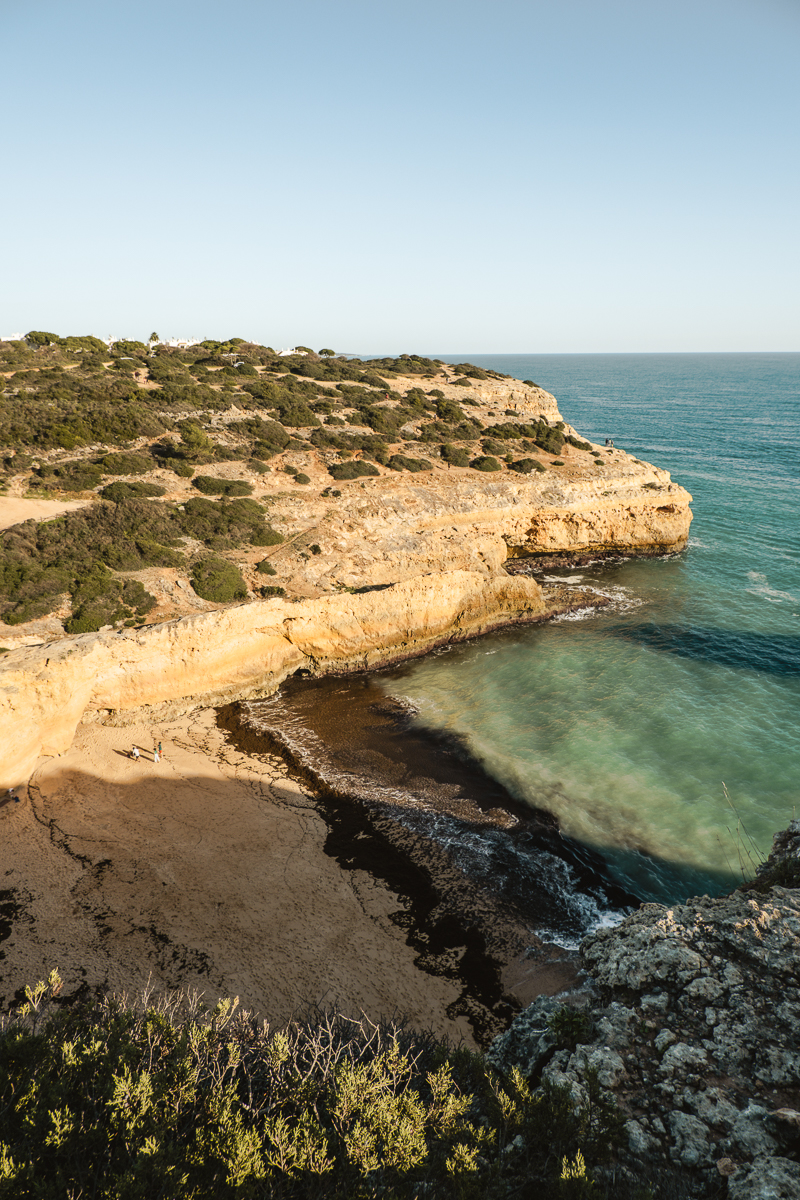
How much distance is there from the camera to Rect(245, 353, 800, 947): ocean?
15.6 m

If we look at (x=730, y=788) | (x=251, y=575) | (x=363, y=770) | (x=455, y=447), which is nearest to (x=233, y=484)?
(x=251, y=575)

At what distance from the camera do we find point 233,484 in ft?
107

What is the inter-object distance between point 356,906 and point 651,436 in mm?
71148

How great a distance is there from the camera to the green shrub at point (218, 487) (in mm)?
32031

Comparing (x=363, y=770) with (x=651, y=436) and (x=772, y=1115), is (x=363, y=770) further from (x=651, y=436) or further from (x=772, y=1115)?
(x=651, y=436)

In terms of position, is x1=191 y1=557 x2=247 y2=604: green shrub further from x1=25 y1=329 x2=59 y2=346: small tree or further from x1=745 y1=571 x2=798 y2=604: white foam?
x1=25 y1=329 x2=59 y2=346: small tree

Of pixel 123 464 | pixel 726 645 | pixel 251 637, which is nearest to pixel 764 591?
pixel 726 645

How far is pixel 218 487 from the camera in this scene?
3212cm

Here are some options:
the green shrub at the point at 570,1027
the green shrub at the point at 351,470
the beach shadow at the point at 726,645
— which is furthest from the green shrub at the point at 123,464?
the green shrub at the point at 570,1027

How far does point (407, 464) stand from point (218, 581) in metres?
17.4

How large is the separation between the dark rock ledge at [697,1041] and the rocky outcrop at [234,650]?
16702 mm

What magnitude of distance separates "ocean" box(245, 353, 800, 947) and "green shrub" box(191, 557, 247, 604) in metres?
5.29

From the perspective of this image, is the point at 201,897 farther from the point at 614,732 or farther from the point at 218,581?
the point at 614,732

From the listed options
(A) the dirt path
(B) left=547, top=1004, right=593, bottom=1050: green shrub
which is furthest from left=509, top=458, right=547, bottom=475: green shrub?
(B) left=547, top=1004, right=593, bottom=1050: green shrub
